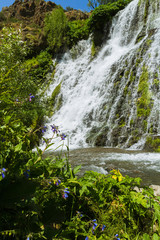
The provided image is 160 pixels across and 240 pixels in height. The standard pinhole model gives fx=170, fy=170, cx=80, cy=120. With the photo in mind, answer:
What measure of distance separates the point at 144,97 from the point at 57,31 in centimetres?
1769

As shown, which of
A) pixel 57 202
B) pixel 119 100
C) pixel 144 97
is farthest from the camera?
pixel 119 100

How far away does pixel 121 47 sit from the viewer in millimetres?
14930

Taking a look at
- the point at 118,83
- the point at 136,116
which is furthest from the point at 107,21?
the point at 136,116

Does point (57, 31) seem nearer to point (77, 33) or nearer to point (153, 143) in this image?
point (77, 33)

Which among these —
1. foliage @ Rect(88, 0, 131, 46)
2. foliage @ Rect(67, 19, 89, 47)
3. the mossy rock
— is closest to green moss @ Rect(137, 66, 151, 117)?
the mossy rock

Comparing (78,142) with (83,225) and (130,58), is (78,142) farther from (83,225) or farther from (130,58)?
(83,225)

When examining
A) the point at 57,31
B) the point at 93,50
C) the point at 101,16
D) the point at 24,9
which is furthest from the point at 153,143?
the point at 24,9

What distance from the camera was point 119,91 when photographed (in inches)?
391

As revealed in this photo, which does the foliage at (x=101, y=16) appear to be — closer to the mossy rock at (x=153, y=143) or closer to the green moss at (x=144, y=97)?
the green moss at (x=144, y=97)

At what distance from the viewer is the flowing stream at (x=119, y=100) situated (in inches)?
243

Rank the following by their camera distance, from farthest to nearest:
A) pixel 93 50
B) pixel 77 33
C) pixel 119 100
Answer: pixel 77 33, pixel 93 50, pixel 119 100

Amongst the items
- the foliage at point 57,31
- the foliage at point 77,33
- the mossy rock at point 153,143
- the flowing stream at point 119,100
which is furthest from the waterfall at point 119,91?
the foliage at point 57,31

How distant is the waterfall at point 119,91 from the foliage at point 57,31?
6731 millimetres

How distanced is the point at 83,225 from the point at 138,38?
1466 centimetres
